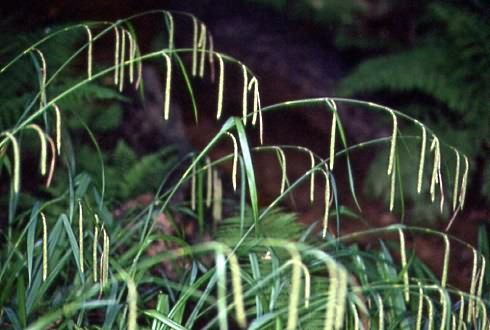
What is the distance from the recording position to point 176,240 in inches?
84.9

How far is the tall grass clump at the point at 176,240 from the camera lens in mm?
1864

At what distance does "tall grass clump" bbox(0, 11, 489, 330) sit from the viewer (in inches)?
73.4

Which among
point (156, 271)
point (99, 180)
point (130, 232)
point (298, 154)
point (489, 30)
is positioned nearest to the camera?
point (130, 232)

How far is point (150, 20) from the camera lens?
4383mm

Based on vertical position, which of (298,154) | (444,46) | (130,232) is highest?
(444,46)

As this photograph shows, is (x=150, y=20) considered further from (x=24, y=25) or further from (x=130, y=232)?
(x=130, y=232)

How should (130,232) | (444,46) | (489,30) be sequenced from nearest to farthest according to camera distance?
(130,232) → (489,30) → (444,46)

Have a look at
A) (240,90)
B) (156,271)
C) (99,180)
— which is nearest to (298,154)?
(240,90)

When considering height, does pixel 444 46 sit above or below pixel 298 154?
above

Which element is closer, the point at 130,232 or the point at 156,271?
the point at 130,232

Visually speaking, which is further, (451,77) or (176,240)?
(451,77)

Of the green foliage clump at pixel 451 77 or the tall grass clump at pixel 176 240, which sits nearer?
the tall grass clump at pixel 176 240

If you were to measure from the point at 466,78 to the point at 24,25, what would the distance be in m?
2.18

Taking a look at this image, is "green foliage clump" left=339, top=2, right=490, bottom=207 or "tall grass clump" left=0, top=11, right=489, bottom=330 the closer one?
"tall grass clump" left=0, top=11, right=489, bottom=330
